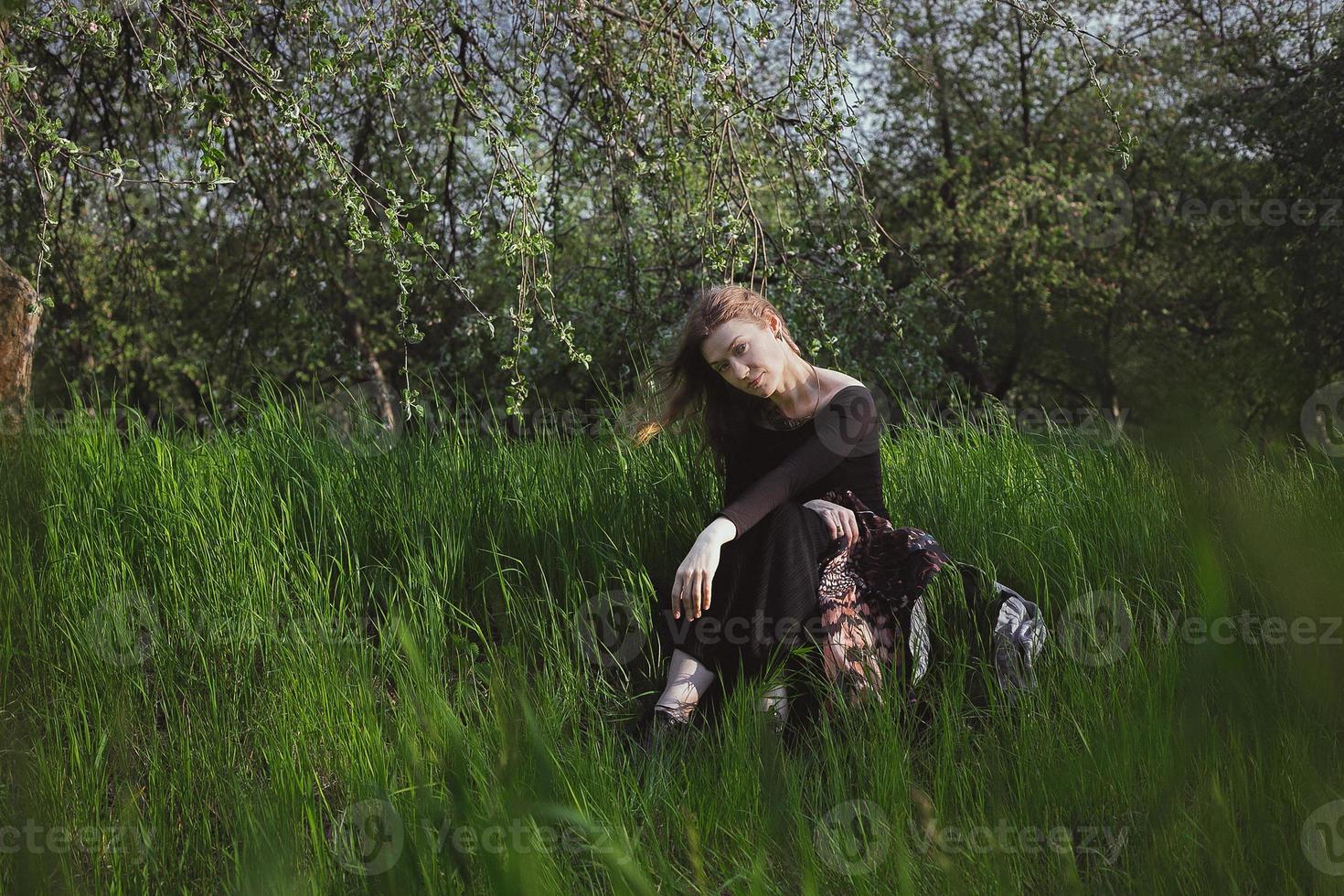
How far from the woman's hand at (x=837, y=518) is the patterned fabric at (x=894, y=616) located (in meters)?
0.03

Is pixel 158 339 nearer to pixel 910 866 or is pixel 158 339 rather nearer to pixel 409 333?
pixel 409 333

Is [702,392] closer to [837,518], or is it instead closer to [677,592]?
[837,518]

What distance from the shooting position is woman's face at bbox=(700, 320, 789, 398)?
3146 mm

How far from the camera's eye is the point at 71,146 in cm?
289

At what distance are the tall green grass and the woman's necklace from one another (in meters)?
0.56

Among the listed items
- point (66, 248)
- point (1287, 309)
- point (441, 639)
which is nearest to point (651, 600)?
point (441, 639)

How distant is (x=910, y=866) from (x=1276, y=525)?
1.47m

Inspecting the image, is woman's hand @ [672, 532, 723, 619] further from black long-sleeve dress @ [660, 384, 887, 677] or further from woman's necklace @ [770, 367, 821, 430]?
woman's necklace @ [770, 367, 821, 430]

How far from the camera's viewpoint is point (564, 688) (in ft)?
9.85

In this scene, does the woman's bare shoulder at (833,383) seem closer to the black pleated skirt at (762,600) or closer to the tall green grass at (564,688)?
the black pleated skirt at (762,600)

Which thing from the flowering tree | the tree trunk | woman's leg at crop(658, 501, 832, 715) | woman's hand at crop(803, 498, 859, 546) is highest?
the flowering tree

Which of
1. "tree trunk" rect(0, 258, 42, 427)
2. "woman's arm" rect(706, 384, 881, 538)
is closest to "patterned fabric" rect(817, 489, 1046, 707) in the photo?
"woman's arm" rect(706, 384, 881, 538)

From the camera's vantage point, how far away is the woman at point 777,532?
9.25ft

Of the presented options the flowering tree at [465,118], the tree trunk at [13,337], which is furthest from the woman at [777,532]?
the tree trunk at [13,337]
